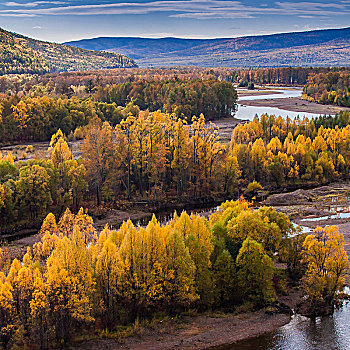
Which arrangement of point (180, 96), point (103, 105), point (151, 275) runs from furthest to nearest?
point (180, 96)
point (103, 105)
point (151, 275)

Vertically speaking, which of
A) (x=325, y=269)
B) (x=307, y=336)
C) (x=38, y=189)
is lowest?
(x=307, y=336)

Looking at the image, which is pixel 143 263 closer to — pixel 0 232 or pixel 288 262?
pixel 288 262

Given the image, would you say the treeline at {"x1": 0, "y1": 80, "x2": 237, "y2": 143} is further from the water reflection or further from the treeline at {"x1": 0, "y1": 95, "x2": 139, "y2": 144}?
the water reflection

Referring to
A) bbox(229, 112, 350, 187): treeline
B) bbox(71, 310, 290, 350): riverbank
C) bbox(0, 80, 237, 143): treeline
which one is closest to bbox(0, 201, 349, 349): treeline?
bbox(71, 310, 290, 350): riverbank

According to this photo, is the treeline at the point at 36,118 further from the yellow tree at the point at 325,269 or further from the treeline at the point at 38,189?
the yellow tree at the point at 325,269

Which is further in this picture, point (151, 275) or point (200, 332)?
point (151, 275)

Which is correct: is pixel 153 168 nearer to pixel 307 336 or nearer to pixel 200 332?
pixel 200 332

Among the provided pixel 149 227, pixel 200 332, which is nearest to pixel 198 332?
pixel 200 332
